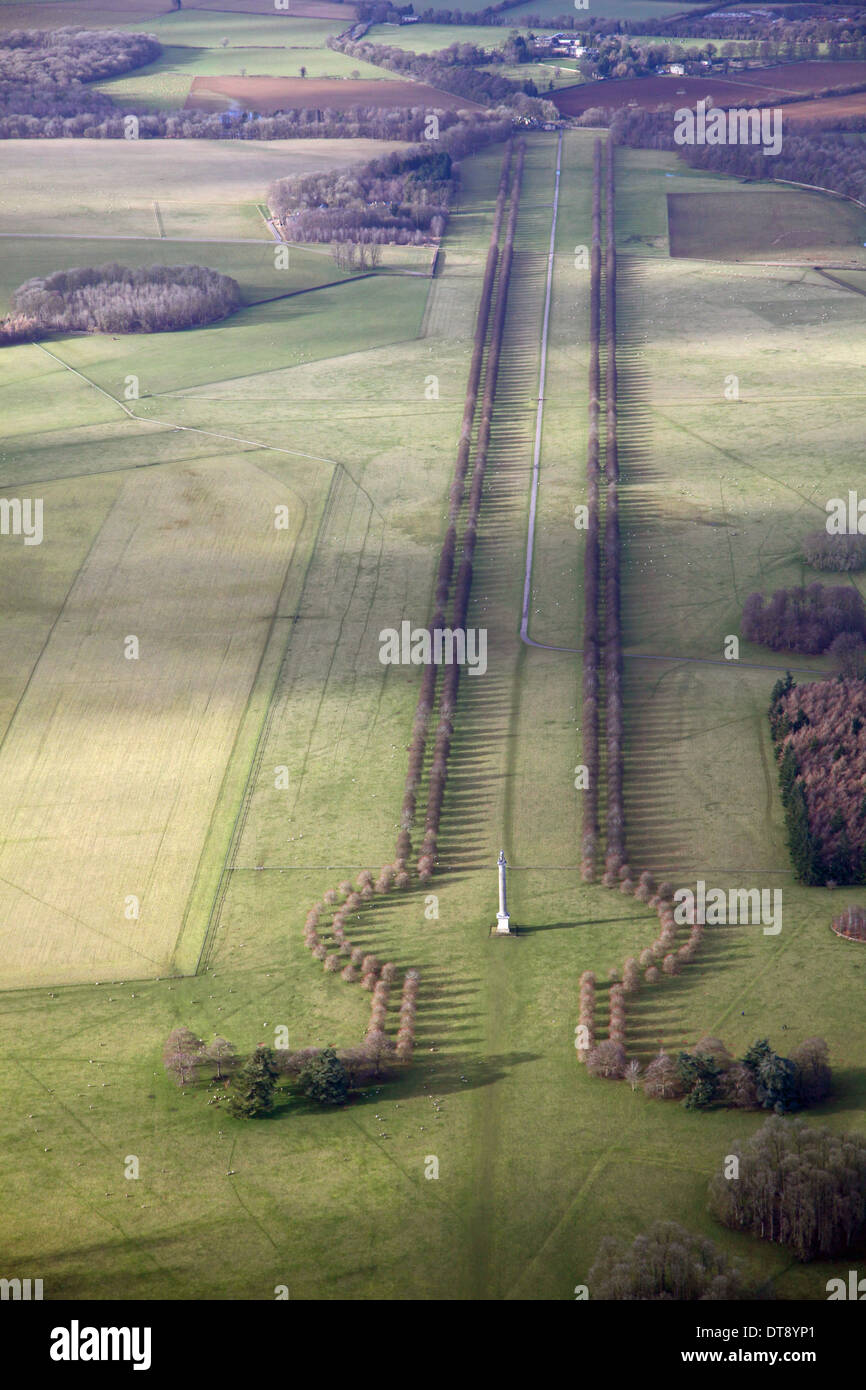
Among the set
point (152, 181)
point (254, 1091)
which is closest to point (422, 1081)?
point (254, 1091)

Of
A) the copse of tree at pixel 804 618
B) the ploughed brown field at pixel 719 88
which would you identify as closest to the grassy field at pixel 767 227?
the ploughed brown field at pixel 719 88

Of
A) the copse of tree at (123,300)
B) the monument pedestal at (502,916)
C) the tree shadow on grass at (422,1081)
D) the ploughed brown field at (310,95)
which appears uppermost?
the ploughed brown field at (310,95)

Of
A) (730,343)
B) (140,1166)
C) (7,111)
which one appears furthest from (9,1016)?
(7,111)

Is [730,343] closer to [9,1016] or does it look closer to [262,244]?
[262,244]

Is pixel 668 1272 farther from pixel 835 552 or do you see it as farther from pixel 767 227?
pixel 767 227

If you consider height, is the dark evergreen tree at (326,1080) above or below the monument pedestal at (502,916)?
below

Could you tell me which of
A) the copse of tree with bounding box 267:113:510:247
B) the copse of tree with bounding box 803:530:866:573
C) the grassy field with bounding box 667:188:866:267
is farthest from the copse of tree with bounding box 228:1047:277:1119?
the grassy field with bounding box 667:188:866:267

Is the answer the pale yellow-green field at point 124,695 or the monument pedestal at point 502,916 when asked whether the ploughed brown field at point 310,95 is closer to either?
the pale yellow-green field at point 124,695
